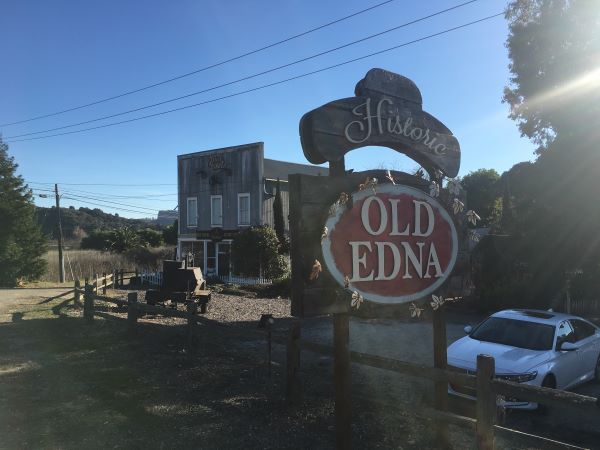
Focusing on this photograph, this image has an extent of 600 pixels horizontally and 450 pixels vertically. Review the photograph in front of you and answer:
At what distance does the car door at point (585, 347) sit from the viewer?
8617 millimetres

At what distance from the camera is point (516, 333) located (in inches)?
338

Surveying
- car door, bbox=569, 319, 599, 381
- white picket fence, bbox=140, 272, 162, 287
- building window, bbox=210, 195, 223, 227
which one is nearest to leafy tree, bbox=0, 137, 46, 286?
white picket fence, bbox=140, 272, 162, 287

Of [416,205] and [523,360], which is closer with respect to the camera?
[416,205]

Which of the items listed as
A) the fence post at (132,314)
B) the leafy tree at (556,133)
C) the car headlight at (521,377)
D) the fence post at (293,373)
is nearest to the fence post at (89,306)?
the fence post at (132,314)

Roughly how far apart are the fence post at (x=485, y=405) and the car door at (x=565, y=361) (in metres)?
4.17

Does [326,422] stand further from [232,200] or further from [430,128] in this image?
[232,200]

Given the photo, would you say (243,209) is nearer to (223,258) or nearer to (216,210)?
(216,210)

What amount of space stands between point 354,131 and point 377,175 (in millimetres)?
427

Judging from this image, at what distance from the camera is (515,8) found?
18688 mm

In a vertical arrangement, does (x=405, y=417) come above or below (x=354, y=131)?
below

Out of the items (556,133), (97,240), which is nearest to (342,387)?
(556,133)

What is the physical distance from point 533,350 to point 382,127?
5.34 m

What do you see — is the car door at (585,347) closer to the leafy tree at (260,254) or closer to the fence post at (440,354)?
the fence post at (440,354)

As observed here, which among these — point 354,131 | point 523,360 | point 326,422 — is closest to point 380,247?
point 354,131
